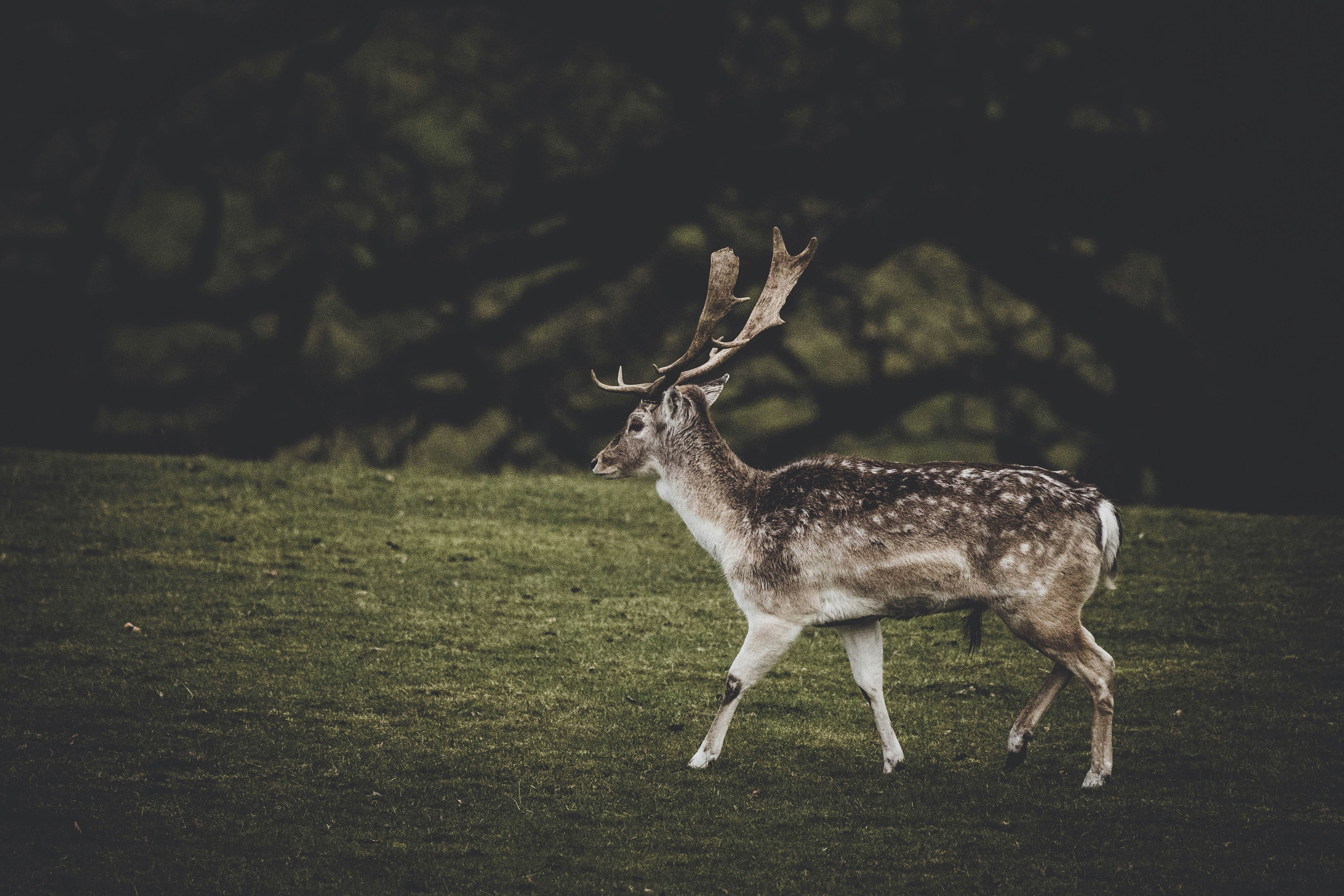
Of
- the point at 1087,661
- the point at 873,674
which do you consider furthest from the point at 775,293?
the point at 1087,661

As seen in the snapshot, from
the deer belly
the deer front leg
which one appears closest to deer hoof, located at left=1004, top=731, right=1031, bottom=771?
the deer belly

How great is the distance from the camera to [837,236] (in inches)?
628

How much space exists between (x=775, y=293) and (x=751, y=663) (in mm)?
2626

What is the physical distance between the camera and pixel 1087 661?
6438 mm

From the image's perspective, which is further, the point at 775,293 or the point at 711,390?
the point at 775,293

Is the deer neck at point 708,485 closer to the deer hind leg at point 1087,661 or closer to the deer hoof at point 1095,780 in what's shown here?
the deer hind leg at point 1087,661

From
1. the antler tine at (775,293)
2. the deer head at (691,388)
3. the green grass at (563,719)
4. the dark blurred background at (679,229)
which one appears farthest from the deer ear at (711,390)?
the dark blurred background at (679,229)

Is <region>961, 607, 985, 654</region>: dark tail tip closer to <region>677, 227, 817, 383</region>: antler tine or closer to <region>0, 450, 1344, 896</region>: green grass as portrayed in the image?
<region>0, 450, 1344, 896</region>: green grass

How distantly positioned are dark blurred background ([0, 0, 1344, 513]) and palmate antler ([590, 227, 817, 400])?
23.5 ft

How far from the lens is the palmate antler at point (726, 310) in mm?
7836

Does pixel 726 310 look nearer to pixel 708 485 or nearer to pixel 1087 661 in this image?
pixel 708 485

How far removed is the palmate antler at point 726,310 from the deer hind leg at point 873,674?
1.85 m

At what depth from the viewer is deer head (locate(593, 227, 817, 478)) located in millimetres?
7676

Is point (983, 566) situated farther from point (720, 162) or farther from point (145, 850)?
point (720, 162)
